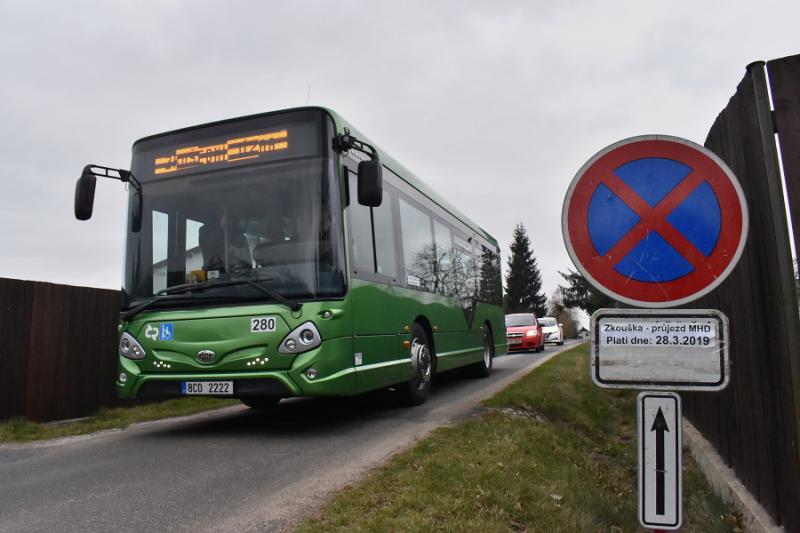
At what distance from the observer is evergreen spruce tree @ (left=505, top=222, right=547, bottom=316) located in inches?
3041

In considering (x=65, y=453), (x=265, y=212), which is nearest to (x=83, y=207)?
(x=265, y=212)

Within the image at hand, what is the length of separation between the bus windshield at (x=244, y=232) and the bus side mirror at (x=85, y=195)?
53 cm

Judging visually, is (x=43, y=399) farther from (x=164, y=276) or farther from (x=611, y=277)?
(x=611, y=277)

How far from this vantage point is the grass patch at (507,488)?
387cm

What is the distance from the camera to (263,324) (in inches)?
239

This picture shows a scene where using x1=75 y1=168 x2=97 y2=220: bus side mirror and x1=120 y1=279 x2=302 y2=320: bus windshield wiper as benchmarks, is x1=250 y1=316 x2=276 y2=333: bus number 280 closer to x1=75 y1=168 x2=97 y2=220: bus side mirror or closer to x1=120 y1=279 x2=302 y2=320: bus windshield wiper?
x1=120 y1=279 x2=302 y2=320: bus windshield wiper

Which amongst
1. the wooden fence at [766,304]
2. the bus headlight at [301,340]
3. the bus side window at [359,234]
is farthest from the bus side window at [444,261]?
the wooden fence at [766,304]

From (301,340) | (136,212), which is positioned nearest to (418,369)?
(301,340)

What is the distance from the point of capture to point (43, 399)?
8.09m

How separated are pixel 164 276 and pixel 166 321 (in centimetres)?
48

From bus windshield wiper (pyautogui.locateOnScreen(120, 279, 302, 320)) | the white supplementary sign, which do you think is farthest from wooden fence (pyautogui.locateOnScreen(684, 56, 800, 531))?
bus windshield wiper (pyautogui.locateOnScreen(120, 279, 302, 320))

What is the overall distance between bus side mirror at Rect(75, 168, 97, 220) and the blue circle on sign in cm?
569

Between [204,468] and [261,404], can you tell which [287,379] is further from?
[261,404]

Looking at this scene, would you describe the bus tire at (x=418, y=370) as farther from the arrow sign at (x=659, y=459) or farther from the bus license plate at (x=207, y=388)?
the arrow sign at (x=659, y=459)
